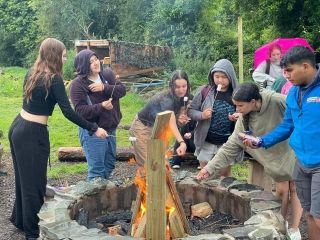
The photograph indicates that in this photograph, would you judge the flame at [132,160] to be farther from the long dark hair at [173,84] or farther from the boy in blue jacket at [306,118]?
the boy in blue jacket at [306,118]

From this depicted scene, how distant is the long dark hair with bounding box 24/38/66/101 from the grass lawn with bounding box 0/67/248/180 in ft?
10.2

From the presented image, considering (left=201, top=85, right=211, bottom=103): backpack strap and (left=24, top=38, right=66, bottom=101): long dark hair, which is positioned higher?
(left=24, top=38, right=66, bottom=101): long dark hair

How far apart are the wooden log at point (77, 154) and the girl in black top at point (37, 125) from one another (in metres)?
3.31

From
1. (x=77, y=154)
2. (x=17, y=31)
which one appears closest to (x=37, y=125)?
(x=77, y=154)

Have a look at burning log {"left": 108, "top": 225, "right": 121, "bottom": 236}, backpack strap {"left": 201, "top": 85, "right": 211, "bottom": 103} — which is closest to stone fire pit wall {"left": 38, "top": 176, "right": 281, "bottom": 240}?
burning log {"left": 108, "top": 225, "right": 121, "bottom": 236}

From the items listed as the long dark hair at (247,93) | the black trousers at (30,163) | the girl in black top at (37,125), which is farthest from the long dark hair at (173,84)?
the black trousers at (30,163)

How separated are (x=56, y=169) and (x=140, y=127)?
2407mm

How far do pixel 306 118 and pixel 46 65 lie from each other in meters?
2.38

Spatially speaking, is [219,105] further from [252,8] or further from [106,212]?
[252,8]

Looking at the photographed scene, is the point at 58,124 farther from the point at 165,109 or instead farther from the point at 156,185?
the point at 156,185

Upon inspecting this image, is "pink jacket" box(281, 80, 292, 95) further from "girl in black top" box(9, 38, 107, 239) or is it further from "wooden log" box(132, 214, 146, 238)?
"wooden log" box(132, 214, 146, 238)

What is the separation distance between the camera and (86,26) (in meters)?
20.1

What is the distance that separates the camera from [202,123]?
571 centimetres

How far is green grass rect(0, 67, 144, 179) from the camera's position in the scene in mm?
8094
